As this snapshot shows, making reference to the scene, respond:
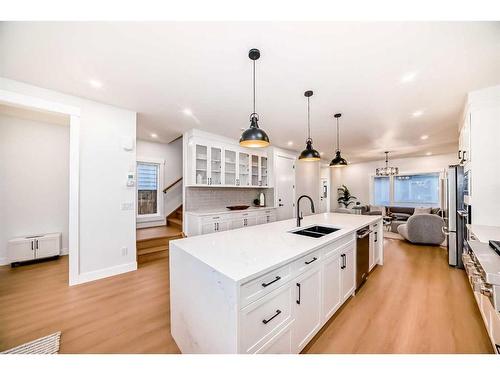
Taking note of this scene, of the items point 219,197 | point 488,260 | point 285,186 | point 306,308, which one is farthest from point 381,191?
point 306,308

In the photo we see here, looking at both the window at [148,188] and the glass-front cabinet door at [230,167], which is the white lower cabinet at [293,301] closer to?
the glass-front cabinet door at [230,167]

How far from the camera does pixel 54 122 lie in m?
3.68

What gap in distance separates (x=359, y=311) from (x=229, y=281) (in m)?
1.86

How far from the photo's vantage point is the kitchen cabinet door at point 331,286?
5.93ft

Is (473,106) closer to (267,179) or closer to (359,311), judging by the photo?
(359,311)

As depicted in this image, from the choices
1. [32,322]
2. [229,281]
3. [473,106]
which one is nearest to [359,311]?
[229,281]

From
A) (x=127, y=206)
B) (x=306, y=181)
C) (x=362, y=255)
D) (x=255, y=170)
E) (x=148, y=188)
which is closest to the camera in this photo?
(x=362, y=255)

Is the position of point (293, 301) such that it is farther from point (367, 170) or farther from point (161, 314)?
point (367, 170)

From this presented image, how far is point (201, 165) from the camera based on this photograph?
4266 millimetres

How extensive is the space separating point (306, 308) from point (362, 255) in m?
1.46

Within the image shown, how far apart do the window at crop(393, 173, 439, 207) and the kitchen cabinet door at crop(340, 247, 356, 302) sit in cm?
723

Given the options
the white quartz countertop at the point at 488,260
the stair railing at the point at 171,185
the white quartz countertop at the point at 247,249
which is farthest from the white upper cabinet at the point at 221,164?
the white quartz countertop at the point at 488,260

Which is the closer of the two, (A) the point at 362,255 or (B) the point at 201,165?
(A) the point at 362,255

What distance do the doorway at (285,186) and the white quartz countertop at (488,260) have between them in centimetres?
406
